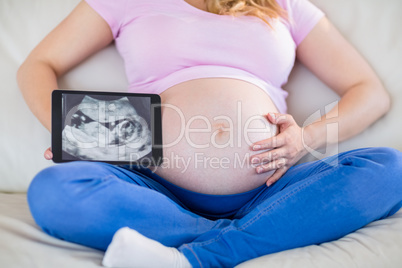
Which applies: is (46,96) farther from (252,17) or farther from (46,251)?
(252,17)

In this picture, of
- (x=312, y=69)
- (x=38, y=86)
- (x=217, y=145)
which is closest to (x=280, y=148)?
(x=217, y=145)

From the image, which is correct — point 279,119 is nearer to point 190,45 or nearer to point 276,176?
point 276,176

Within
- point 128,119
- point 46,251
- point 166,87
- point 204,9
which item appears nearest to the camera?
point 46,251

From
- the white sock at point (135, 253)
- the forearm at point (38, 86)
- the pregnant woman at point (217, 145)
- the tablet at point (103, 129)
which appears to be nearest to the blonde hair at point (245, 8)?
the pregnant woman at point (217, 145)

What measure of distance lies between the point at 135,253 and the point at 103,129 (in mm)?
345

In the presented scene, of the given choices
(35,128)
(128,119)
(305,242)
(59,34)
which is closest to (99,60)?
(59,34)

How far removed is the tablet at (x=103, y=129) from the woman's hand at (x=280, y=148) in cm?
25

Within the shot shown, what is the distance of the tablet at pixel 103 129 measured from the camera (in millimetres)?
939

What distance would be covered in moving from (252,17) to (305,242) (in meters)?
0.68

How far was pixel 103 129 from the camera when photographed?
3.13ft

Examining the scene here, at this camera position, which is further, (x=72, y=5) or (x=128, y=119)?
(x=72, y=5)

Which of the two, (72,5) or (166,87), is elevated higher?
(72,5)

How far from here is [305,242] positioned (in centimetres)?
82

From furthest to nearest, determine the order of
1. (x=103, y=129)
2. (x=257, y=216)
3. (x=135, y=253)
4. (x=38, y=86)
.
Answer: (x=38, y=86) → (x=103, y=129) → (x=257, y=216) → (x=135, y=253)
